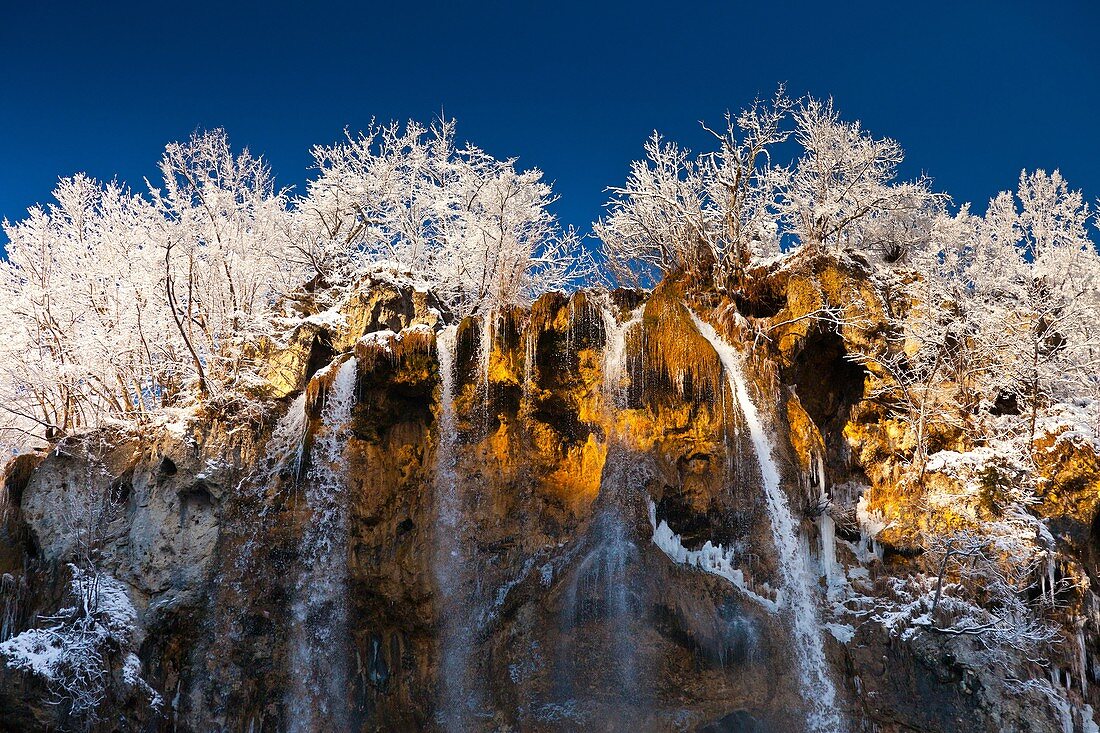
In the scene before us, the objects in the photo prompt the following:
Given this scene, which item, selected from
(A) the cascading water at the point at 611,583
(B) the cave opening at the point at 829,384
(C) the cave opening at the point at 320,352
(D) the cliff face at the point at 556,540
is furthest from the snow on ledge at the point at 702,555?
(C) the cave opening at the point at 320,352

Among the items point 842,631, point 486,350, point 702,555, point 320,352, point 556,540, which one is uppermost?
point 320,352

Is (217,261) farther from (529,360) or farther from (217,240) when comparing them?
(529,360)

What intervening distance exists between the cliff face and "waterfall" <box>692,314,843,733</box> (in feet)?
0.18

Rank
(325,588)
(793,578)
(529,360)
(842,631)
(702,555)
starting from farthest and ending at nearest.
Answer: (529,360) < (325,588) < (702,555) < (793,578) < (842,631)

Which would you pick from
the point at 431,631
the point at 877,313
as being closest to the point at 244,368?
the point at 431,631

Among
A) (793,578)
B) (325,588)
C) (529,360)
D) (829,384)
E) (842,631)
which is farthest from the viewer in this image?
(829,384)

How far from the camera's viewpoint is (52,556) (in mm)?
15070

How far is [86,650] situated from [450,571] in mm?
6825

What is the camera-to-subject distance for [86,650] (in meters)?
13.8

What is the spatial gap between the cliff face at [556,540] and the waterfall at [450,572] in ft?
0.16

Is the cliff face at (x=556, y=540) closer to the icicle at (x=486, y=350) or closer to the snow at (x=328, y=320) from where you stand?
the icicle at (x=486, y=350)

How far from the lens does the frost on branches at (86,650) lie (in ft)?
44.3

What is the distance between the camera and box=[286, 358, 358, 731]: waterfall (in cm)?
1428

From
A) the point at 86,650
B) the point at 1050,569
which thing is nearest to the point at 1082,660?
the point at 1050,569
